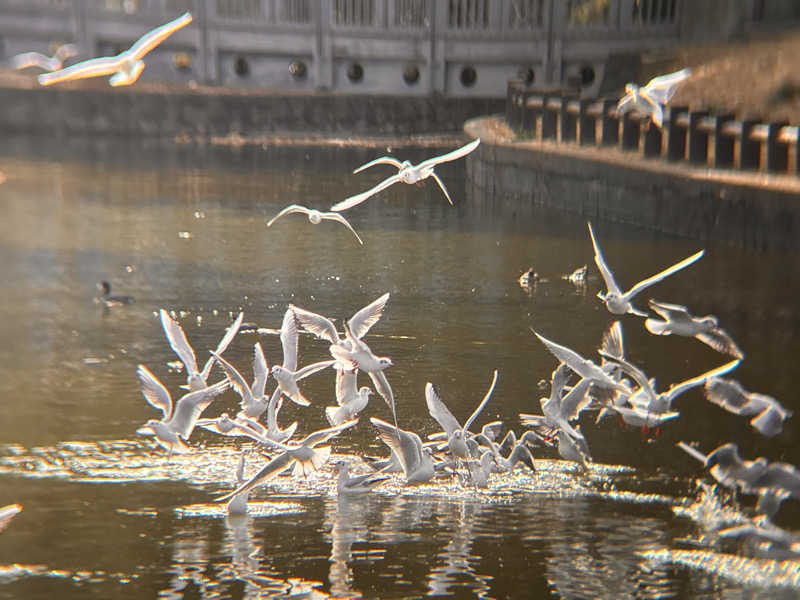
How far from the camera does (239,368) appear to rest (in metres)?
13.3

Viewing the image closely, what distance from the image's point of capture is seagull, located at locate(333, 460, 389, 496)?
10.1 m

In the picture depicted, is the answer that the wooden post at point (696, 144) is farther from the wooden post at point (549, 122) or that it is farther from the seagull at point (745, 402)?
the seagull at point (745, 402)

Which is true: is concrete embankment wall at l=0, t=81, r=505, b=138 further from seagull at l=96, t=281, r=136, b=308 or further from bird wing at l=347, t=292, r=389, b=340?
bird wing at l=347, t=292, r=389, b=340

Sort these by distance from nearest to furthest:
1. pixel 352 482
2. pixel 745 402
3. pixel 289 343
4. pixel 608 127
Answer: pixel 352 482 < pixel 745 402 < pixel 289 343 < pixel 608 127

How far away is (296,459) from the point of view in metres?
10.0

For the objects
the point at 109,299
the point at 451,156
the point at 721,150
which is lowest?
the point at 109,299

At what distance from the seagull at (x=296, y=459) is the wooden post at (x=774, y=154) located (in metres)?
10.3

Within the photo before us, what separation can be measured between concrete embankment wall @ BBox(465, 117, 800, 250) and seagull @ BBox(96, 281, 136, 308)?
7928 millimetres

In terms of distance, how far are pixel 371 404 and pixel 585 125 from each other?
41.6 ft

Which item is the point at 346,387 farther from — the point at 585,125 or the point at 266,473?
the point at 585,125

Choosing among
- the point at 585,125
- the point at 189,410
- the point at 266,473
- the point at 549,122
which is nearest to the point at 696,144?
the point at 585,125

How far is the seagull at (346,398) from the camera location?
1062cm

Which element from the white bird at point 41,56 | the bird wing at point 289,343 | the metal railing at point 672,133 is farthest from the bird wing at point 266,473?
the white bird at point 41,56

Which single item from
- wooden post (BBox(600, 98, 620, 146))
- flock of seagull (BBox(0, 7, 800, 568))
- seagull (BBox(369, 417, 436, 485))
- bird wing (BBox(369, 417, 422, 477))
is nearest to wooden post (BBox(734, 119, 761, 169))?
wooden post (BBox(600, 98, 620, 146))
